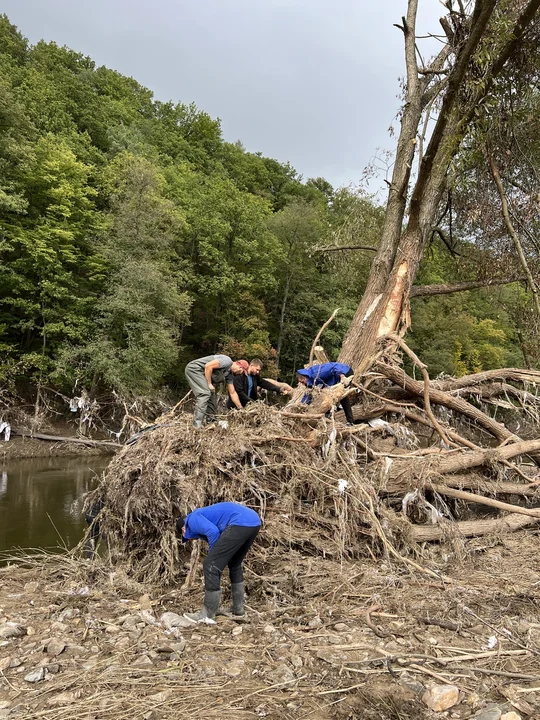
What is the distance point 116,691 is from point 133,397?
1532 cm

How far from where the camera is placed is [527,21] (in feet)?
21.6

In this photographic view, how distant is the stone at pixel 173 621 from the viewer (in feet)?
11.9

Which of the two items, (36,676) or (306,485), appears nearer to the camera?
(36,676)

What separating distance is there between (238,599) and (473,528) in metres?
3.03

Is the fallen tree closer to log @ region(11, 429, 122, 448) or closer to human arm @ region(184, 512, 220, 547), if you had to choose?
human arm @ region(184, 512, 220, 547)

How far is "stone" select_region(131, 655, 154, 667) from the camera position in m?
2.96

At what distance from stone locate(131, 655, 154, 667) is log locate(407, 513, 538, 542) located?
293 centimetres

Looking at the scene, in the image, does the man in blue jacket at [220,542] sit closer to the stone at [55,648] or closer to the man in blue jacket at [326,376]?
the stone at [55,648]

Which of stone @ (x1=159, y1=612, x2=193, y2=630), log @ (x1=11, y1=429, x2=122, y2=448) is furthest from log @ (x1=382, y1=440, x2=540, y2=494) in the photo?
log @ (x1=11, y1=429, x2=122, y2=448)

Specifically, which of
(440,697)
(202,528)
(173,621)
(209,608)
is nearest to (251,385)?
(202,528)

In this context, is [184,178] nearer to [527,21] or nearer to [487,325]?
[487,325]

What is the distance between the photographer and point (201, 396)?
21.3ft

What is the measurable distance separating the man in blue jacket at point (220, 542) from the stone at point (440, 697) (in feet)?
5.45

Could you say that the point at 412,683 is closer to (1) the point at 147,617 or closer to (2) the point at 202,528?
(2) the point at 202,528
